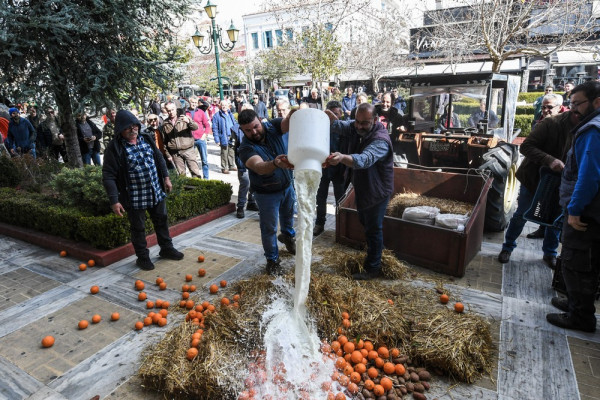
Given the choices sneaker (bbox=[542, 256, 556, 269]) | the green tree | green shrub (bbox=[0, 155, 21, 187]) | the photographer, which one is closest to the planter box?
sneaker (bbox=[542, 256, 556, 269])

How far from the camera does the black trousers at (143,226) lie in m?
4.81

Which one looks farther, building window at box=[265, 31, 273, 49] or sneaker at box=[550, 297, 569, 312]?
building window at box=[265, 31, 273, 49]

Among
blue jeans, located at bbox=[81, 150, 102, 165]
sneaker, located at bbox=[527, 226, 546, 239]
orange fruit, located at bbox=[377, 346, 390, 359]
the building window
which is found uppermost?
the building window

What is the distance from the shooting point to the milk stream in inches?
102

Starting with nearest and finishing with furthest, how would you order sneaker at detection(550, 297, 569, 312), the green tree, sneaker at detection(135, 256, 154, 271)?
sneaker at detection(550, 297, 569, 312)
sneaker at detection(135, 256, 154, 271)
the green tree

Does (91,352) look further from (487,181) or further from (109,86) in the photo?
(109,86)

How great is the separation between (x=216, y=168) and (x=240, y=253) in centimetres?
688

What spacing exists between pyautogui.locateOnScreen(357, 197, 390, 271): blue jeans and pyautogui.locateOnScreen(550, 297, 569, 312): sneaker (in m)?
1.83

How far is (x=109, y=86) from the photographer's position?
7289mm

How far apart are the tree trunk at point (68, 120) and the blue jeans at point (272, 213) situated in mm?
5608

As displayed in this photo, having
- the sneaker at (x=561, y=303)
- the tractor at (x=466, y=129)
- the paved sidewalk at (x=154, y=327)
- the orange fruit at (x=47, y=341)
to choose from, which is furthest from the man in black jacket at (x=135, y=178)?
the sneaker at (x=561, y=303)

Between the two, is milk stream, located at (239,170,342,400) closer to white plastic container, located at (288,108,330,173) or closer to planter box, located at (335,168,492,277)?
white plastic container, located at (288,108,330,173)

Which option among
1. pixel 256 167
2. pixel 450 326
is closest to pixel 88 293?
pixel 256 167

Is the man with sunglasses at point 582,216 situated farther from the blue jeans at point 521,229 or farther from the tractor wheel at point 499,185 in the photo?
the tractor wheel at point 499,185
